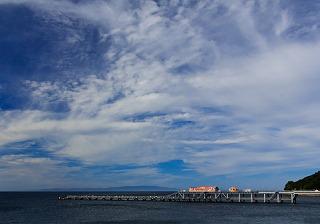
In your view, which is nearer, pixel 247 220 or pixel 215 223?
pixel 215 223

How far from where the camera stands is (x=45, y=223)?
3339 inches

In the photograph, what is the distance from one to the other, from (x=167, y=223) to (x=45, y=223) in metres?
23.9

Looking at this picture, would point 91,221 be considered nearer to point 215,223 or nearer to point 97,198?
point 215,223

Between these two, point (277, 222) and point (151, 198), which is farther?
point (151, 198)

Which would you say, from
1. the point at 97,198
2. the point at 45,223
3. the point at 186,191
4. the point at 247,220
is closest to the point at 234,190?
the point at 186,191

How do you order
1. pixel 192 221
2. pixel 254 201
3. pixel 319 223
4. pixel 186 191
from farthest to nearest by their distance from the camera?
pixel 186 191
pixel 254 201
pixel 192 221
pixel 319 223

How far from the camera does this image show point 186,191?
16525 centimetres

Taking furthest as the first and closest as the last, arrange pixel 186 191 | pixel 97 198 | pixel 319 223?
1. pixel 97 198
2. pixel 186 191
3. pixel 319 223

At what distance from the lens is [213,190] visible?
515 feet

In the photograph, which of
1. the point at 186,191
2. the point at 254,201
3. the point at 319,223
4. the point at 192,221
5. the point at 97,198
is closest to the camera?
the point at 319,223

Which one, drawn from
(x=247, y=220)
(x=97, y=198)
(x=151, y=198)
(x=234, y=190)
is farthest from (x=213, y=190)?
(x=247, y=220)

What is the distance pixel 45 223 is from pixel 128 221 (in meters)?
15.9

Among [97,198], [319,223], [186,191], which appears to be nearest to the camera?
[319,223]

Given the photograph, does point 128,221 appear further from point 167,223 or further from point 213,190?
point 213,190
